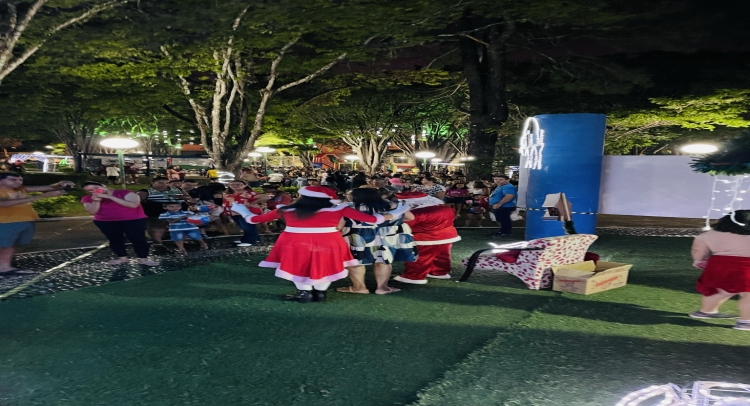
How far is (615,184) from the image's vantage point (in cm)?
1055

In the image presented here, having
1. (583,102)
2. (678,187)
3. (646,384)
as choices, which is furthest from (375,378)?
(583,102)

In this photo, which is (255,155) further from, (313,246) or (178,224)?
(313,246)

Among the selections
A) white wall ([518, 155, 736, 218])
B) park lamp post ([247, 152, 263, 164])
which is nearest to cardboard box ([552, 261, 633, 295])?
white wall ([518, 155, 736, 218])

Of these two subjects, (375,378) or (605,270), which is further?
(605,270)

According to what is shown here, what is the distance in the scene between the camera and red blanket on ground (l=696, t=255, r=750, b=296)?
16.8ft

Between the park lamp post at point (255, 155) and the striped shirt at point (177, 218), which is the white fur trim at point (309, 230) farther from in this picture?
the park lamp post at point (255, 155)

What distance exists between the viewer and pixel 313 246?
18.5ft

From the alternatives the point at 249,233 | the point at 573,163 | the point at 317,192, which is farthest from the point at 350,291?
the point at 573,163

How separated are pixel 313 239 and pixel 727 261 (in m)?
4.31

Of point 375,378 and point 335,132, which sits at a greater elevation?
point 335,132

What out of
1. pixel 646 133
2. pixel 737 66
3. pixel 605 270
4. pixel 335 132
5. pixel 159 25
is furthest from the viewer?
pixel 335 132

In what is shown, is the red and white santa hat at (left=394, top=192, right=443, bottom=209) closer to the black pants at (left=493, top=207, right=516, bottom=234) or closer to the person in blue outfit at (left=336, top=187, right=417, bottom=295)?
the person in blue outfit at (left=336, top=187, right=417, bottom=295)

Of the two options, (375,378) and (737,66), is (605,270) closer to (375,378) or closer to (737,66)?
(375,378)

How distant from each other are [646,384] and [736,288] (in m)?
2.14
